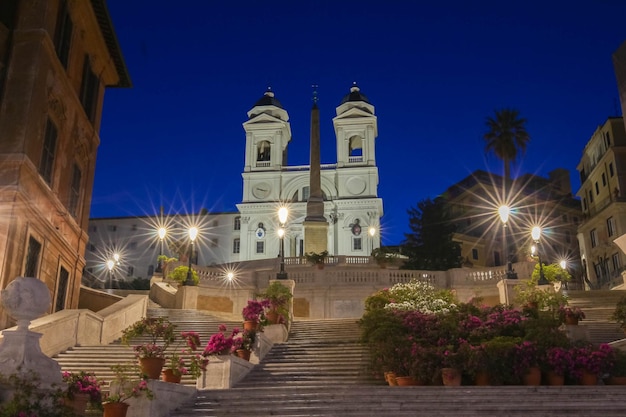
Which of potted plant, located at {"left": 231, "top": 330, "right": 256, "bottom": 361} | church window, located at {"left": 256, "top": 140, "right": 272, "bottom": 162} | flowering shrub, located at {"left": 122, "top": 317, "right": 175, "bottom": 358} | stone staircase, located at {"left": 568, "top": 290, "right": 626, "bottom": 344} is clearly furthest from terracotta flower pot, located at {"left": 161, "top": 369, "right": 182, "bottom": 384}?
church window, located at {"left": 256, "top": 140, "right": 272, "bottom": 162}

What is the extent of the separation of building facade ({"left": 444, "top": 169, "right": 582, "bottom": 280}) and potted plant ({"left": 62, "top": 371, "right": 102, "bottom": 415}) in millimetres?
62918

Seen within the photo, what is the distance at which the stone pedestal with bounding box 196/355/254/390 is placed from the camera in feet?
48.8

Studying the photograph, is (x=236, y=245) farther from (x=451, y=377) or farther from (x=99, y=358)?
(x=451, y=377)

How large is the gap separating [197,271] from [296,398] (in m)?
21.5

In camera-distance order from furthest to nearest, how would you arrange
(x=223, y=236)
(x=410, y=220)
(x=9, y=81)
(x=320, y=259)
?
(x=223, y=236) → (x=410, y=220) → (x=320, y=259) → (x=9, y=81)

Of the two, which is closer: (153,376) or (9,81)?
(153,376)

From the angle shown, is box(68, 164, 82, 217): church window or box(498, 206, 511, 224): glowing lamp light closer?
box(498, 206, 511, 224): glowing lamp light

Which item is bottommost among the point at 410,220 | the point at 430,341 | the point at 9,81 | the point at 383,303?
the point at 430,341

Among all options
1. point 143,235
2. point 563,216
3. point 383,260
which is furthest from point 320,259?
point 143,235

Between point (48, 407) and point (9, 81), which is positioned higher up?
point (9, 81)

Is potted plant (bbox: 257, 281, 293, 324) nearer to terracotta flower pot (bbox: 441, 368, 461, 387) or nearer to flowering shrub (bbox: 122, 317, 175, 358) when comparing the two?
flowering shrub (bbox: 122, 317, 175, 358)

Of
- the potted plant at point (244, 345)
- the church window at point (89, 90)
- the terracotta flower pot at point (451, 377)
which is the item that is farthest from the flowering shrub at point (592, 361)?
the church window at point (89, 90)

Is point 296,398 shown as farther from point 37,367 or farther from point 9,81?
point 9,81

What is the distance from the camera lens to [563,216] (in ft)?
253
